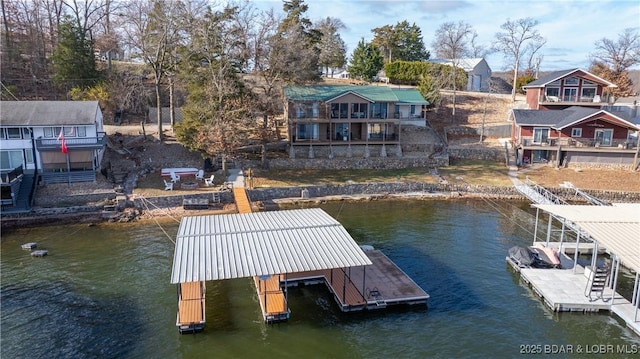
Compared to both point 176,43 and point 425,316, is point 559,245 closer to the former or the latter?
point 425,316

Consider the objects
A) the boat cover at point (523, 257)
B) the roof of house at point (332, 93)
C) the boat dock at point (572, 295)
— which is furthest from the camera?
the roof of house at point (332, 93)

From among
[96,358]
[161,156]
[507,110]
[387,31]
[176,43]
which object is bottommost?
[96,358]

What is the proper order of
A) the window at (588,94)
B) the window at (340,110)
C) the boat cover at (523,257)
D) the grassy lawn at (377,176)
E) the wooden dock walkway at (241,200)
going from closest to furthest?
1. the boat cover at (523,257)
2. the wooden dock walkway at (241,200)
3. the grassy lawn at (377,176)
4. the window at (340,110)
5. the window at (588,94)

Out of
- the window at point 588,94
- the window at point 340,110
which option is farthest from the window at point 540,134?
the window at point 340,110

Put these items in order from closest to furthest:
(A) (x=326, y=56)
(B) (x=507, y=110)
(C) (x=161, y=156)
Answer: (C) (x=161, y=156), (B) (x=507, y=110), (A) (x=326, y=56)

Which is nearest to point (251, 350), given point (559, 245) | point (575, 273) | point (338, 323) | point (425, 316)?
point (338, 323)

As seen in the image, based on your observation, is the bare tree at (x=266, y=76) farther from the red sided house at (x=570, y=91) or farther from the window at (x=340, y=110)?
the red sided house at (x=570, y=91)

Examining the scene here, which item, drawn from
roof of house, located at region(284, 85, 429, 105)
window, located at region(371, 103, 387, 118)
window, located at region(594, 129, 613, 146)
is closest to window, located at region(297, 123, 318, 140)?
roof of house, located at region(284, 85, 429, 105)
